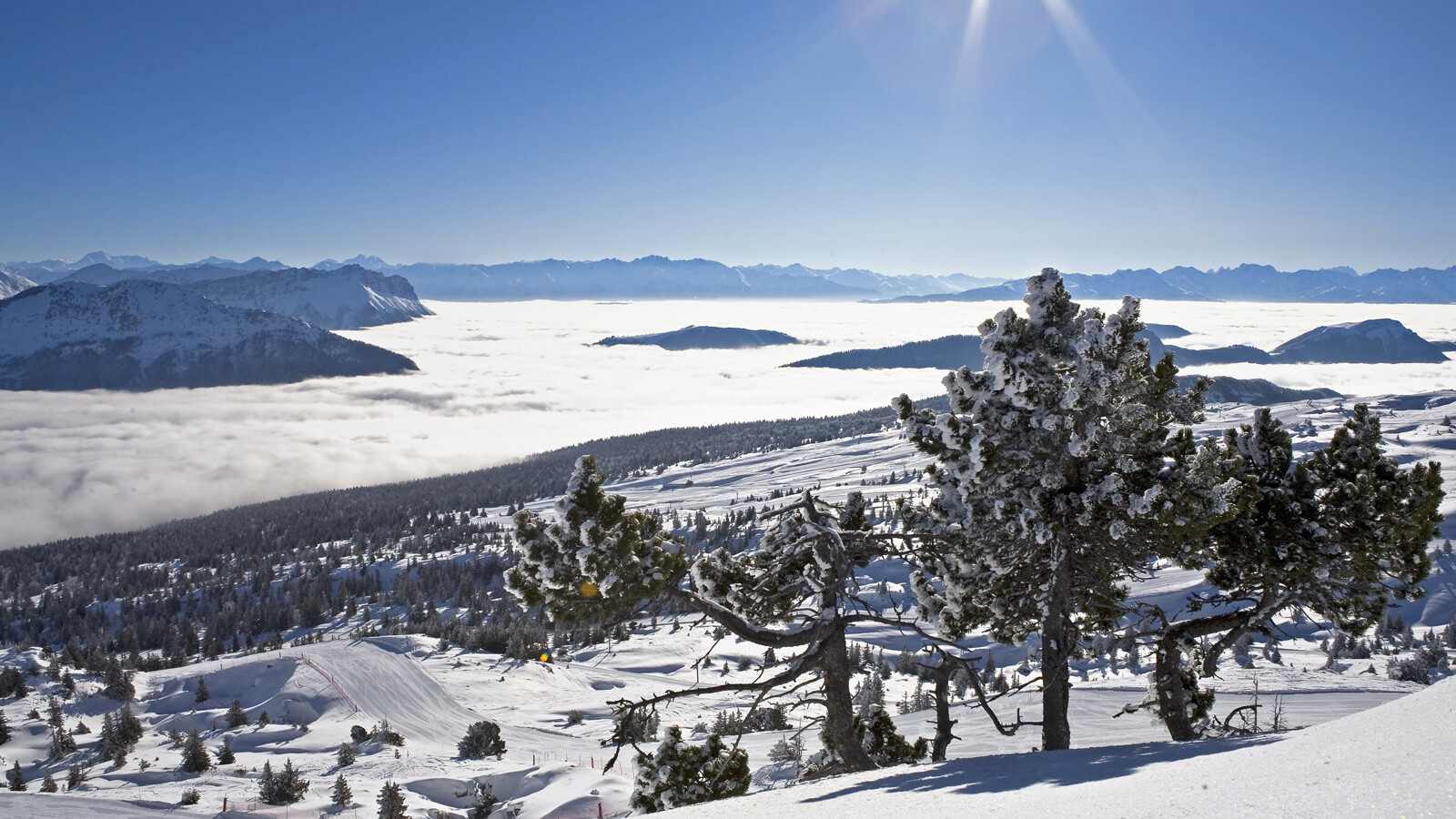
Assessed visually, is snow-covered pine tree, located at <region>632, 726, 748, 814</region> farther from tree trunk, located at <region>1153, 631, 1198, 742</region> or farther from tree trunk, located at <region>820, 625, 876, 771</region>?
tree trunk, located at <region>1153, 631, 1198, 742</region>

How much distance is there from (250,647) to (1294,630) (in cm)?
13214

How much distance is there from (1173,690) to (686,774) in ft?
36.2

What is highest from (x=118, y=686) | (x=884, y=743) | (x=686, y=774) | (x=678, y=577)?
(x=678, y=577)

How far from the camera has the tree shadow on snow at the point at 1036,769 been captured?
9758 millimetres

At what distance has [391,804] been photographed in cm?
3788

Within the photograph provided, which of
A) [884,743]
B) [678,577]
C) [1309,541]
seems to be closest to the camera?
[678,577]

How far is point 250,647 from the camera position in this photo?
107 metres

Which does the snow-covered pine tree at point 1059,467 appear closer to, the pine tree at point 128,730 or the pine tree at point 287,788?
the pine tree at point 287,788

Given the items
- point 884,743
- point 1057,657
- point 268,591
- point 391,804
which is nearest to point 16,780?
point 391,804

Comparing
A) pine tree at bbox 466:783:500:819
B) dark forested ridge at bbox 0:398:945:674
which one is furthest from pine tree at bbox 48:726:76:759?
pine tree at bbox 466:783:500:819

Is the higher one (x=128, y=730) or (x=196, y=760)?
(x=196, y=760)

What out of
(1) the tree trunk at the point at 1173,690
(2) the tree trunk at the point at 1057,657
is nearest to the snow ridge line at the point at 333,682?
(2) the tree trunk at the point at 1057,657

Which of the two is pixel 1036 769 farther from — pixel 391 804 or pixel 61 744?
pixel 61 744

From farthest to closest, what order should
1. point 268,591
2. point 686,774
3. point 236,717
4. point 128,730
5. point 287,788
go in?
point 268,591, point 236,717, point 128,730, point 287,788, point 686,774
